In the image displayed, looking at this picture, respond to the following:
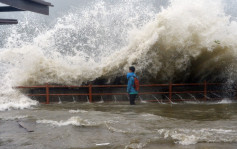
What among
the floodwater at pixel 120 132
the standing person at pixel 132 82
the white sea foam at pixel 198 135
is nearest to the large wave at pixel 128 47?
the standing person at pixel 132 82

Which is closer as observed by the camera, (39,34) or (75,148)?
(75,148)

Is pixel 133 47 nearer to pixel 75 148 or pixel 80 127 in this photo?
pixel 80 127

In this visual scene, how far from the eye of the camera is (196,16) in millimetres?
10984

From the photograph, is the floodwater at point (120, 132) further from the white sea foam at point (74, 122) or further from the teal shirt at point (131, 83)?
the teal shirt at point (131, 83)

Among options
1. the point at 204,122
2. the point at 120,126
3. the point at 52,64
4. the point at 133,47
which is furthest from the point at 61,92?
the point at 204,122

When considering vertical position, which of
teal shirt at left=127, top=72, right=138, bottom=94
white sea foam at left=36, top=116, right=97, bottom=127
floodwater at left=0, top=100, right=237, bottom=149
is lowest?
floodwater at left=0, top=100, right=237, bottom=149

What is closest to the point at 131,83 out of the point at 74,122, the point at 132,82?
the point at 132,82

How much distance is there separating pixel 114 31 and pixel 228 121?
296 inches

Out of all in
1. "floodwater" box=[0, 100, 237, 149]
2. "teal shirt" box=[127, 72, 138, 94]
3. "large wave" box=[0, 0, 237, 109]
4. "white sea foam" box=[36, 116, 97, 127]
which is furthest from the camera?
"large wave" box=[0, 0, 237, 109]

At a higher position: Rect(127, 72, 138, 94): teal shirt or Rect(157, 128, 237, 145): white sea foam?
Rect(127, 72, 138, 94): teal shirt

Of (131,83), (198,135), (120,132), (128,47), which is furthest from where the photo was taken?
(128,47)

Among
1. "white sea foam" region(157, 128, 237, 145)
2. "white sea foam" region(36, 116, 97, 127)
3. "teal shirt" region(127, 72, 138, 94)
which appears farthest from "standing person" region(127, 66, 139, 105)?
"white sea foam" region(157, 128, 237, 145)

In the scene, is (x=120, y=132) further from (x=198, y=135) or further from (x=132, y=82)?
(x=132, y=82)

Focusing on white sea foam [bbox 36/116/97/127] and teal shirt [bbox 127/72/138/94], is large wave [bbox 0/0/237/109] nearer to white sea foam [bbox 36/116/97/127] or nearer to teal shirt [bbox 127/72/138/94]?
teal shirt [bbox 127/72/138/94]
